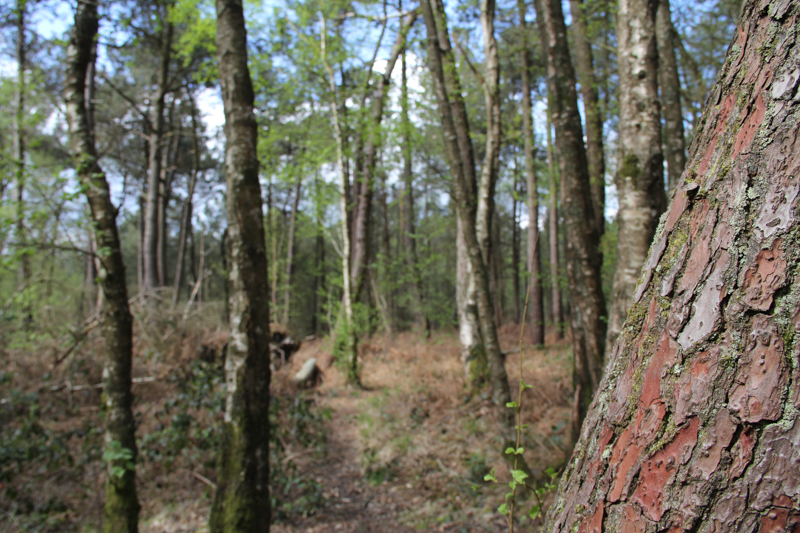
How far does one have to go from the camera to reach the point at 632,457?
2.33ft

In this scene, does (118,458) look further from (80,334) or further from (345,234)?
(345,234)

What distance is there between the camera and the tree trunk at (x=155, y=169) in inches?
496

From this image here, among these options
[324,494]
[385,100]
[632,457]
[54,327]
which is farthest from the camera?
[385,100]

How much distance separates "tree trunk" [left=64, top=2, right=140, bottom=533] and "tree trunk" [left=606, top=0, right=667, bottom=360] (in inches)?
164

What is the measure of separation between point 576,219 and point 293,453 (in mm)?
4919

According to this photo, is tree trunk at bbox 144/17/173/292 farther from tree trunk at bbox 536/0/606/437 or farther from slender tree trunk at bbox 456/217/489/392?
tree trunk at bbox 536/0/606/437

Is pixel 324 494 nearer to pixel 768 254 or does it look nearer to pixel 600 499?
pixel 600 499

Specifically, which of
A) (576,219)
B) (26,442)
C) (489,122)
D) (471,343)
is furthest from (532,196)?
(26,442)

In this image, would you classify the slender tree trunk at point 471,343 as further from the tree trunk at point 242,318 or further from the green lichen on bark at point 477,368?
the tree trunk at point 242,318

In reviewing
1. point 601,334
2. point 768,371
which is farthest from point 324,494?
point 768,371

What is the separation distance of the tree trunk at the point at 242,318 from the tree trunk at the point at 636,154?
281 cm

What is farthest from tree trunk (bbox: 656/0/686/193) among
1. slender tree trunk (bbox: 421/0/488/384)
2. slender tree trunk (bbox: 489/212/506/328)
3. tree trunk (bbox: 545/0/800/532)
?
slender tree trunk (bbox: 489/212/506/328)

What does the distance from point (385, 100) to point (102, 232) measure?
8169mm

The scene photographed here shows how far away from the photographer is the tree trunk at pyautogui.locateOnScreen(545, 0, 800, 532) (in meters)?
0.55
